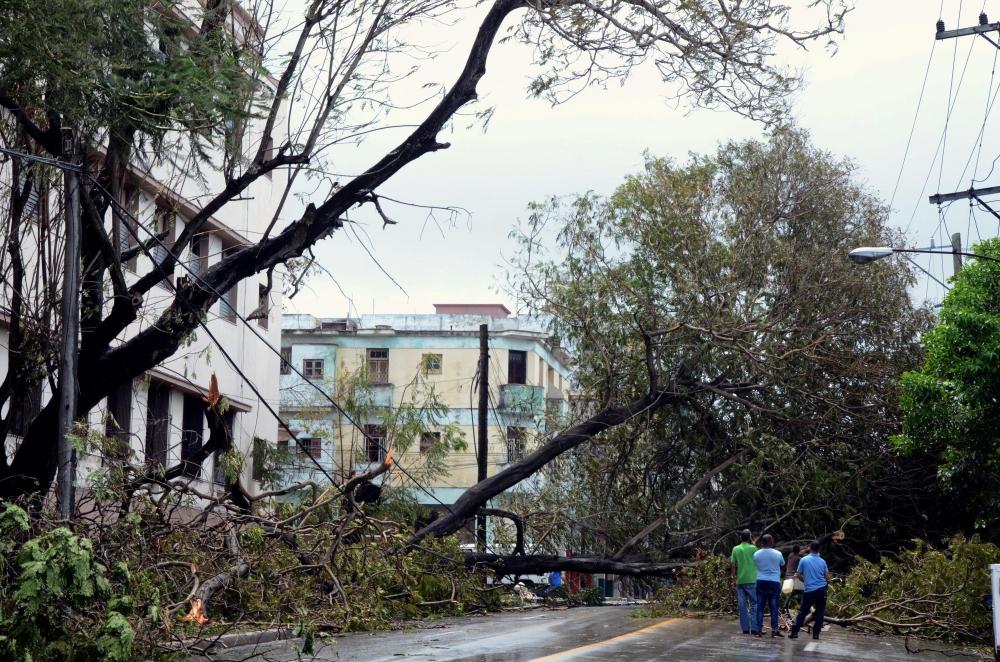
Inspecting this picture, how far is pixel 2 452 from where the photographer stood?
43.6 ft

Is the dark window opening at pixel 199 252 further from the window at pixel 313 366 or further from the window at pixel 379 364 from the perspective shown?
the window at pixel 379 364

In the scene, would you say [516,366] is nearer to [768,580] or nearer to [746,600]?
[746,600]

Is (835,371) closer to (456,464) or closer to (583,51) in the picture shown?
(583,51)

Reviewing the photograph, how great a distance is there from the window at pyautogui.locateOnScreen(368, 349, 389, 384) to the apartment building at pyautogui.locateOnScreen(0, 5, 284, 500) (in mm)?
20832

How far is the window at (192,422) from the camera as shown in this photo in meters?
24.2

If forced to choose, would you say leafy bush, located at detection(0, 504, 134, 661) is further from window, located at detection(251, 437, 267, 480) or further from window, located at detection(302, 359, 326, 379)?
window, located at detection(302, 359, 326, 379)

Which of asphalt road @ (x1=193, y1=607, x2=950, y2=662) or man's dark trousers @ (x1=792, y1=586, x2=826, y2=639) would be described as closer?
asphalt road @ (x1=193, y1=607, x2=950, y2=662)

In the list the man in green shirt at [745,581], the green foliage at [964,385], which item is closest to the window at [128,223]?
the man in green shirt at [745,581]

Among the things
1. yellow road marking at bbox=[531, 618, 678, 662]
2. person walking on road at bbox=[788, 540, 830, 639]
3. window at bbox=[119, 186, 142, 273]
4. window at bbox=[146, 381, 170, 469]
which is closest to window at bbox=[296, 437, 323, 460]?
window at bbox=[146, 381, 170, 469]

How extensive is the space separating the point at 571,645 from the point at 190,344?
6.77 m

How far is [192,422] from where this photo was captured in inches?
974

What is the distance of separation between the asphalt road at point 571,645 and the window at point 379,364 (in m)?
32.7

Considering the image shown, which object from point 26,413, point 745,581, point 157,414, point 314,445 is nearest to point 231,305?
point 157,414

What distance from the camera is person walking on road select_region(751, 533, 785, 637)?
55.4 ft
